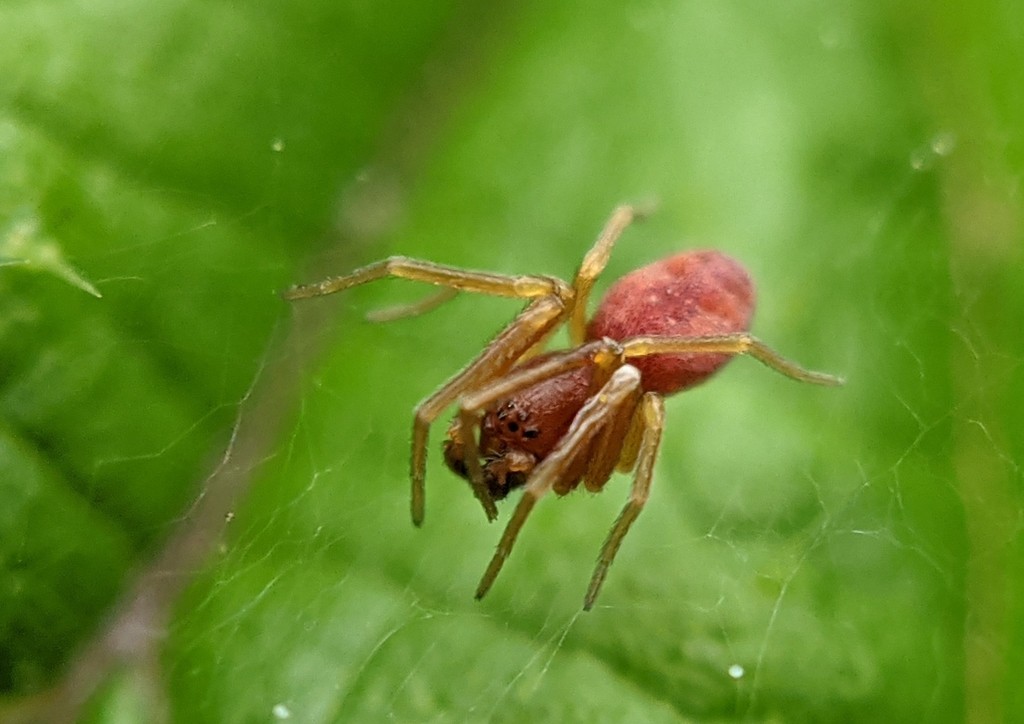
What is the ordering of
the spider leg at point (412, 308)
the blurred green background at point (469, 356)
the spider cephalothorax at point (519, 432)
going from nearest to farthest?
the blurred green background at point (469, 356) < the spider cephalothorax at point (519, 432) < the spider leg at point (412, 308)

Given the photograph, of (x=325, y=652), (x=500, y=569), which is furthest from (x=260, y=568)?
(x=500, y=569)

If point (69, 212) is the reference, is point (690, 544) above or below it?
below

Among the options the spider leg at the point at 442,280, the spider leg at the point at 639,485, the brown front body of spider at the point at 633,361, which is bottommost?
the spider leg at the point at 639,485

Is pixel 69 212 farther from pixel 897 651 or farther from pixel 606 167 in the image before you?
pixel 897 651

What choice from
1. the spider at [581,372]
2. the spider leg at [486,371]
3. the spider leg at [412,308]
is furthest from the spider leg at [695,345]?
the spider leg at [412,308]

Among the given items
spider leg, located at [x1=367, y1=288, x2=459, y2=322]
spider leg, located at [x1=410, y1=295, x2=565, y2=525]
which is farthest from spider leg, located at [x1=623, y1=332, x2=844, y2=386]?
spider leg, located at [x1=367, y1=288, x2=459, y2=322]

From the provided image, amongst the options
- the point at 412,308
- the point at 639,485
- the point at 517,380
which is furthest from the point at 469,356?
the point at 639,485

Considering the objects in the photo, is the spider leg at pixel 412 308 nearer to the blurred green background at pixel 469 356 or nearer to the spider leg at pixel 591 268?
the blurred green background at pixel 469 356
